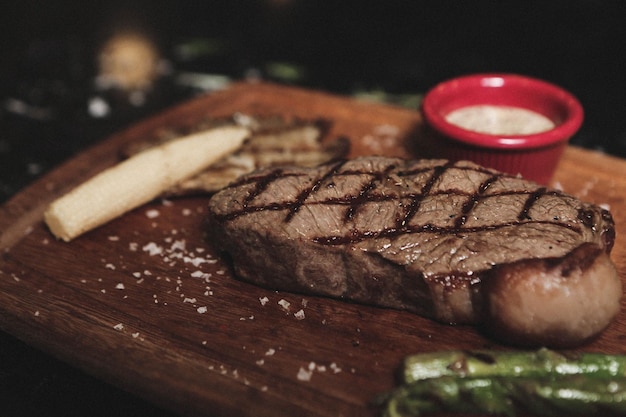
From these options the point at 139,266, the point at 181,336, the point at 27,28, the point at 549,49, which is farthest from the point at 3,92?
the point at 549,49

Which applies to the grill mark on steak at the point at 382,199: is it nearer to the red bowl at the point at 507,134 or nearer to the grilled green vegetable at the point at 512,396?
the red bowl at the point at 507,134

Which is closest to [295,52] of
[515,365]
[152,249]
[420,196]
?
[152,249]

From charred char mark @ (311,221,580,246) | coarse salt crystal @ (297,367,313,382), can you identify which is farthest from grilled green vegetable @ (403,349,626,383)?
charred char mark @ (311,221,580,246)

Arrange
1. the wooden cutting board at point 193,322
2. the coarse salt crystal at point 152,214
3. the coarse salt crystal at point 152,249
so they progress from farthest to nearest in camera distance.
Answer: the coarse salt crystal at point 152,214, the coarse salt crystal at point 152,249, the wooden cutting board at point 193,322

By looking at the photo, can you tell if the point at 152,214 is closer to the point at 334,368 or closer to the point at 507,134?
the point at 334,368

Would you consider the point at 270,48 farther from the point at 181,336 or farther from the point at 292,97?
the point at 181,336

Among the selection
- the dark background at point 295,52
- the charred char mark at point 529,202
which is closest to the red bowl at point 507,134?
the charred char mark at point 529,202
